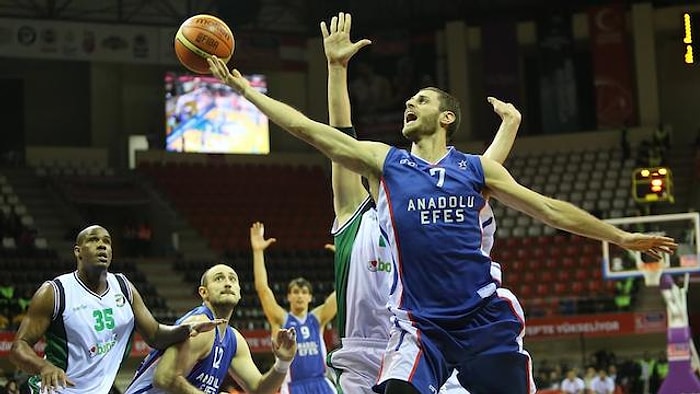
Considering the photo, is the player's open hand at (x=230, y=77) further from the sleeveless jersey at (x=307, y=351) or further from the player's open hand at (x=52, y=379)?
the sleeveless jersey at (x=307, y=351)

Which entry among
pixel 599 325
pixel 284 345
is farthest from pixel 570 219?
pixel 599 325

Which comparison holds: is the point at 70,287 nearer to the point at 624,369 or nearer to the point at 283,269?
the point at 624,369

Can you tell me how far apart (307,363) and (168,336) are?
511 cm

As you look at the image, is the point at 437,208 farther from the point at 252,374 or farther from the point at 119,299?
the point at 119,299

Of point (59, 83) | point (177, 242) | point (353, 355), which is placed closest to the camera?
point (353, 355)

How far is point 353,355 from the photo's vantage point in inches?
281

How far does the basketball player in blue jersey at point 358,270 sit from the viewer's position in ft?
23.0

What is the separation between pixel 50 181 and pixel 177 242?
3645mm

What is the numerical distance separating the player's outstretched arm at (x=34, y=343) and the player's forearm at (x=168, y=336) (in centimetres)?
58

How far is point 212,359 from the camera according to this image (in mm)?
7559

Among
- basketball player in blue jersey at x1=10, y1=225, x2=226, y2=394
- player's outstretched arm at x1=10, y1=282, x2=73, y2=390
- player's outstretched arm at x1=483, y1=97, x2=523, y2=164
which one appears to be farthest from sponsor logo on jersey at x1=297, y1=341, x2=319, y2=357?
Result: player's outstretched arm at x1=483, y1=97, x2=523, y2=164

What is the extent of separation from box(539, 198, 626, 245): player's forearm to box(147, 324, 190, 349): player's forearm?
103 inches

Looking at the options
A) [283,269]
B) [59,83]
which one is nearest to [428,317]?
[283,269]

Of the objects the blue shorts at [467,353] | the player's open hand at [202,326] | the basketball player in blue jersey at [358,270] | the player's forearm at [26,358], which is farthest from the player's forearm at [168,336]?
the blue shorts at [467,353]
